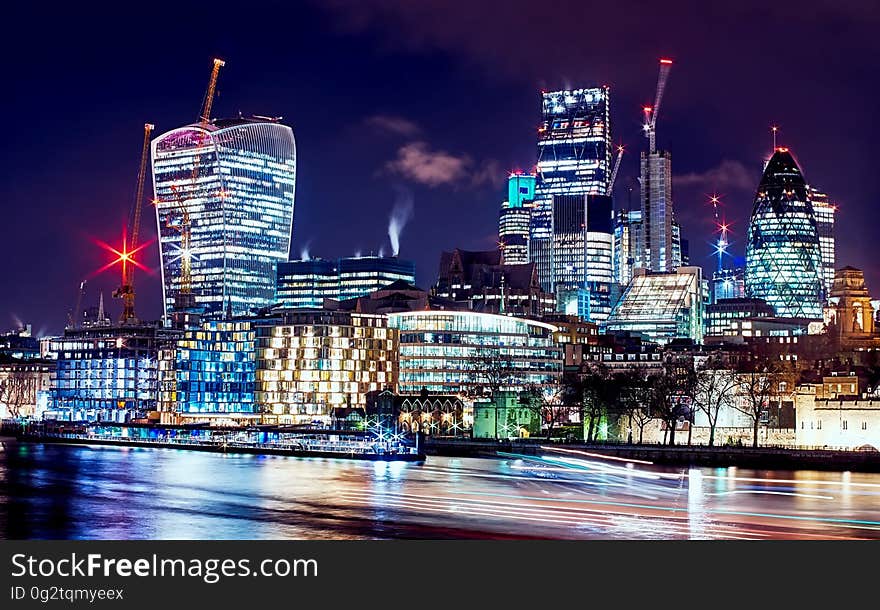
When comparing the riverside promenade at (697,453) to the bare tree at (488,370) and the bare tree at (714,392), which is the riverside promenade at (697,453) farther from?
the bare tree at (488,370)

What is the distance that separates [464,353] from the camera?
17400 cm

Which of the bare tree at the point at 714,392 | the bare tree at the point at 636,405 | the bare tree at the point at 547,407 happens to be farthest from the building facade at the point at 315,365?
the bare tree at the point at 714,392

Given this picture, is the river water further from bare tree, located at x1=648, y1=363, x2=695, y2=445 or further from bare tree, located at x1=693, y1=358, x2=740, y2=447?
bare tree, located at x1=693, y1=358, x2=740, y2=447

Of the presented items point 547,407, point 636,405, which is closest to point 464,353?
point 547,407

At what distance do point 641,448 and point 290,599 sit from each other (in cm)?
7664

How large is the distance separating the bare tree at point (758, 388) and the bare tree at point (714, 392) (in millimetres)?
839

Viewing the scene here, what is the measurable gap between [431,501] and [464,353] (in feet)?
333

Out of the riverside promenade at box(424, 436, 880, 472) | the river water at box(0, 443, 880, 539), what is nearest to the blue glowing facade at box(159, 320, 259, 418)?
the riverside promenade at box(424, 436, 880, 472)

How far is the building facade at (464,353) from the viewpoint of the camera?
17050 cm

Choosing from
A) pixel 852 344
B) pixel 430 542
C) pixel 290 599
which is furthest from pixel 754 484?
pixel 852 344

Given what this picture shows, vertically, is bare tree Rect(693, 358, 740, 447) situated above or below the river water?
above

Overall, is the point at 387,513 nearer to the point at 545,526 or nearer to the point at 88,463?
the point at 545,526

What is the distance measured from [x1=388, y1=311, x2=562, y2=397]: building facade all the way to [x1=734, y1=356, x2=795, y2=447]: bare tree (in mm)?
43138

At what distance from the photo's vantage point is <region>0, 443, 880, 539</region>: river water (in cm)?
6022
